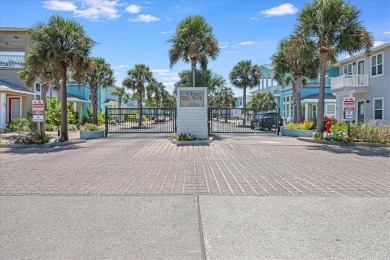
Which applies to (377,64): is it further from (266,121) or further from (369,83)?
(266,121)

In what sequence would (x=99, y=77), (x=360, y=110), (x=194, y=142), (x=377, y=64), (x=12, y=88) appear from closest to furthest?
(x=194, y=142) → (x=377, y=64) → (x=12, y=88) → (x=360, y=110) → (x=99, y=77)

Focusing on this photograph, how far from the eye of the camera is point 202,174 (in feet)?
30.9

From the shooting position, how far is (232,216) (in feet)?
18.3

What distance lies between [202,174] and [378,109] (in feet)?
71.7

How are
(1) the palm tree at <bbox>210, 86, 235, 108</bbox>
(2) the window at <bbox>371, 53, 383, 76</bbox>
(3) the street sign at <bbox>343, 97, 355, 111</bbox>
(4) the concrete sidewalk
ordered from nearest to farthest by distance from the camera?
(4) the concrete sidewalk
(3) the street sign at <bbox>343, 97, 355, 111</bbox>
(2) the window at <bbox>371, 53, 383, 76</bbox>
(1) the palm tree at <bbox>210, 86, 235, 108</bbox>

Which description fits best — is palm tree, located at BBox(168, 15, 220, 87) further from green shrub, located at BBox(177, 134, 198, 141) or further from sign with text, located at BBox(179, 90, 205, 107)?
green shrub, located at BBox(177, 134, 198, 141)

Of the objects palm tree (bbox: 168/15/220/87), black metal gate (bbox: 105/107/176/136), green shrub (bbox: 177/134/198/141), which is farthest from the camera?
black metal gate (bbox: 105/107/176/136)

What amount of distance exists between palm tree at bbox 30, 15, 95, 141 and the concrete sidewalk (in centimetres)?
1280

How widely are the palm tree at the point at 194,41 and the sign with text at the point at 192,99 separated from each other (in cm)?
445

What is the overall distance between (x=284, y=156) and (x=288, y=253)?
30.5 feet

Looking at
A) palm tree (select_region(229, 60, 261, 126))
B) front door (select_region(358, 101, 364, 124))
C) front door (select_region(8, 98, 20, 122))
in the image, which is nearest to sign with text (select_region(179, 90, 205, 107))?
front door (select_region(358, 101, 364, 124))

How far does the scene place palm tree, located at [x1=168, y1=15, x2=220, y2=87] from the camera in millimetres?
22375

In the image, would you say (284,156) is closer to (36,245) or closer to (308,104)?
(36,245)

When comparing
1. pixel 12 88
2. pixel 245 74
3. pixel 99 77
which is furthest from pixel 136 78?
pixel 12 88
